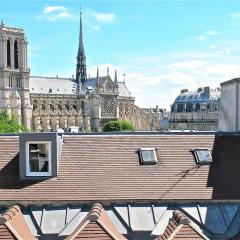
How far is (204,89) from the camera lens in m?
109

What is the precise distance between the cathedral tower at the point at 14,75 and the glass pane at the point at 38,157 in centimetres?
11286

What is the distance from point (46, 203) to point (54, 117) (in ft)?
421

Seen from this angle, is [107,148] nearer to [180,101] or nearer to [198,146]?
[198,146]

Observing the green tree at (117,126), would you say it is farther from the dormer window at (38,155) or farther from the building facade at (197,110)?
the dormer window at (38,155)

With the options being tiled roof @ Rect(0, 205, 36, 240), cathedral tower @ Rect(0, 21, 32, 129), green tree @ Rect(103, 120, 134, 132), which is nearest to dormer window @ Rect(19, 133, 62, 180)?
tiled roof @ Rect(0, 205, 36, 240)

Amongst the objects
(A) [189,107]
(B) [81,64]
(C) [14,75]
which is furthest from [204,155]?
(B) [81,64]

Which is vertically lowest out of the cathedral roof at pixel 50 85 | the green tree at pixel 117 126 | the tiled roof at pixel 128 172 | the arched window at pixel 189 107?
the green tree at pixel 117 126

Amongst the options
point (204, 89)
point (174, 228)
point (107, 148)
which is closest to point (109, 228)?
point (174, 228)

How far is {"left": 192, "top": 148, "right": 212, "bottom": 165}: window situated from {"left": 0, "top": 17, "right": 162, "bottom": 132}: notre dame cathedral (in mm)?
111887

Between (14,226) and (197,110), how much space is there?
9952 cm

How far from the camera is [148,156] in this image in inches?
648

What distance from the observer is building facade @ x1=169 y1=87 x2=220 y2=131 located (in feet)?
352

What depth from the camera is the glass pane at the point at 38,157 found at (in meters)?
15.7

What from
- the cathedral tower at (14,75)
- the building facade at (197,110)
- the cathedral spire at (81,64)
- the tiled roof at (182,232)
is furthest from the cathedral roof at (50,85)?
the tiled roof at (182,232)
